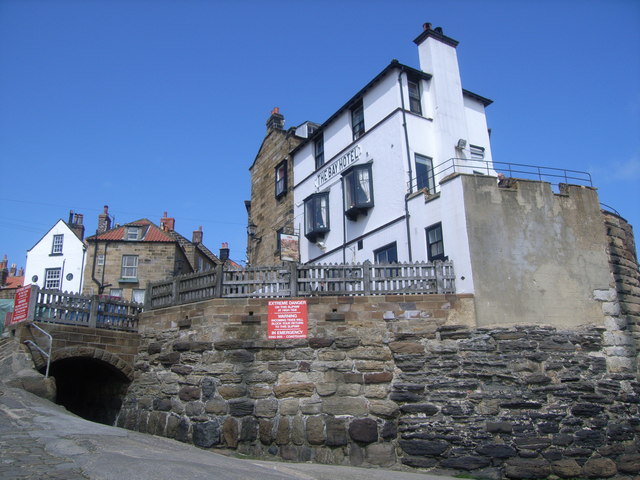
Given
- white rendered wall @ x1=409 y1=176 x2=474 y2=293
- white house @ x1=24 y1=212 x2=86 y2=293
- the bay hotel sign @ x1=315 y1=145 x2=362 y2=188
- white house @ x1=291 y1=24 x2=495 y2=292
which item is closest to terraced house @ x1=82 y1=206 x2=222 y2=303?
white house @ x1=24 y1=212 x2=86 y2=293

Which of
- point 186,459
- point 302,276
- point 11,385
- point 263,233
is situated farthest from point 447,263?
point 263,233

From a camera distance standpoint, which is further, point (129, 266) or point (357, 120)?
point (129, 266)

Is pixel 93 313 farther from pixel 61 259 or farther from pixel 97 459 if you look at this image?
pixel 61 259

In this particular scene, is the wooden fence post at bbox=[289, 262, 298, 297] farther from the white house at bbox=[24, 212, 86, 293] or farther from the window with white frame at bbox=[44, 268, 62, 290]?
the window with white frame at bbox=[44, 268, 62, 290]

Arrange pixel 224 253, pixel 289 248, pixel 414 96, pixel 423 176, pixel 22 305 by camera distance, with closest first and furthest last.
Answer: pixel 22 305
pixel 423 176
pixel 414 96
pixel 289 248
pixel 224 253

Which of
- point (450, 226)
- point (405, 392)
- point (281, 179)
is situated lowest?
point (405, 392)

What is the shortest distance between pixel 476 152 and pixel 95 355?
44.0 ft

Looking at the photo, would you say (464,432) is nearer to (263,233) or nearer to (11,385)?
(11,385)

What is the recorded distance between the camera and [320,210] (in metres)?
20.0

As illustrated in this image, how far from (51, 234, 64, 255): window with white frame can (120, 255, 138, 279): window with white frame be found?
582 cm

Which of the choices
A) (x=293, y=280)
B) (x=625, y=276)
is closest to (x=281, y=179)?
(x=293, y=280)

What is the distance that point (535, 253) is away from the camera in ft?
43.5

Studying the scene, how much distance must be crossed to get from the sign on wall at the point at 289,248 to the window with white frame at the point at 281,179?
3080 millimetres

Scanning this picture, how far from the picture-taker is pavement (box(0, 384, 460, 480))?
676 cm
